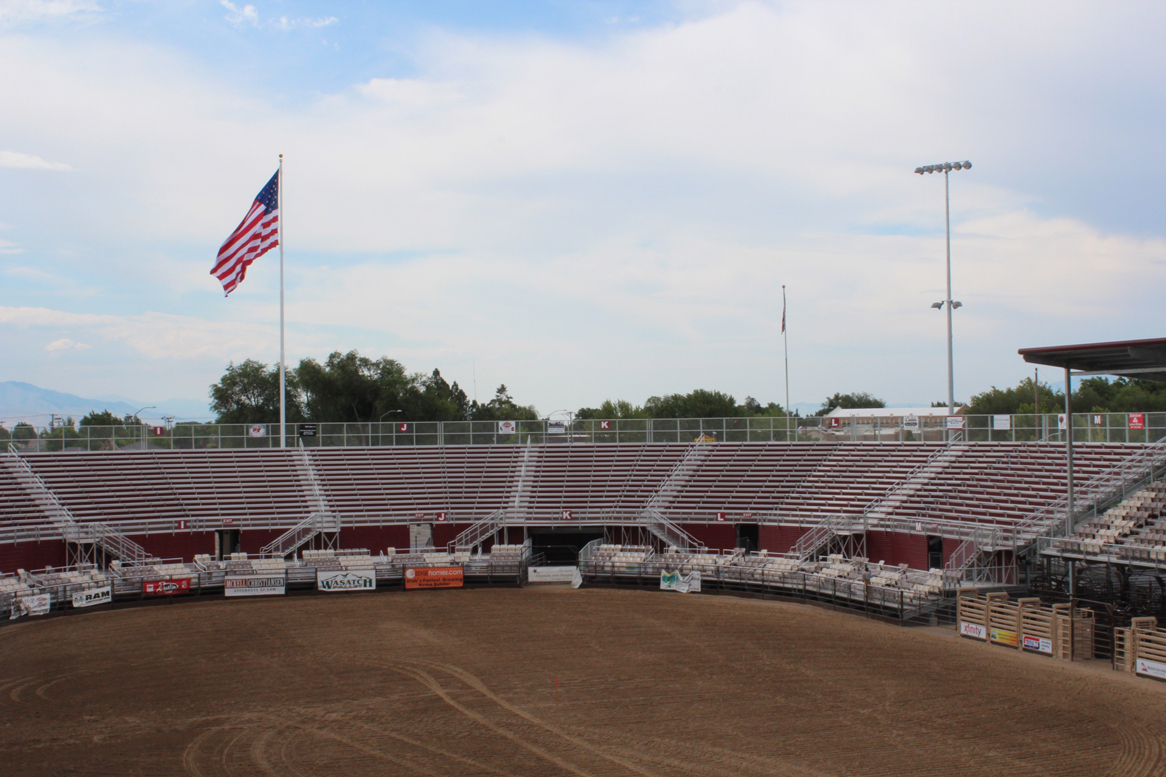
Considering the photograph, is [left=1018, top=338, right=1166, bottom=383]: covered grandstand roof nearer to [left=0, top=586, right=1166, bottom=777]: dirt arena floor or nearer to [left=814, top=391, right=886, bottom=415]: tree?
[left=0, top=586, right=1166, bottom=777]: dirt arena floor

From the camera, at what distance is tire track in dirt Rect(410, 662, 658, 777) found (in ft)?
47.5

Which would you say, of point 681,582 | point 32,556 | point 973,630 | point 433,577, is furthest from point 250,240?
point 973,630

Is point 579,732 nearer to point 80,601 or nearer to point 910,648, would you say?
point 910,648

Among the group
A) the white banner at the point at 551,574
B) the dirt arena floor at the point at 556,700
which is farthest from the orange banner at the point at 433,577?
the dirt arena floor at the point at 556,700

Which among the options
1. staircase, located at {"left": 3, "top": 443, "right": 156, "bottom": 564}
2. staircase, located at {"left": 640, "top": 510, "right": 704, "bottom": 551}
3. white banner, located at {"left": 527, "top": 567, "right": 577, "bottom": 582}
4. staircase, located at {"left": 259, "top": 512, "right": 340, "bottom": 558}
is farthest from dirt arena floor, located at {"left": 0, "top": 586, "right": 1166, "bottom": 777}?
staircase, located at {"left": 640, "top": 510, "right": 704, "bottom": 551}

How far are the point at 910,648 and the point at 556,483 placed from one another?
2382 cm

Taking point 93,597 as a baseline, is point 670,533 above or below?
above

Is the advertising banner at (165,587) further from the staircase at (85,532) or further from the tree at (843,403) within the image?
the tree at (843,403)

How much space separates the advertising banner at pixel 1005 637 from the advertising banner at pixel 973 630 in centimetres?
27

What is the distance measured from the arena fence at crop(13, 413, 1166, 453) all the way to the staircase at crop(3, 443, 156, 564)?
16.7ft

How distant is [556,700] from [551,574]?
1883 cm

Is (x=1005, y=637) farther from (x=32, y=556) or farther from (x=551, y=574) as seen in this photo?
(x=32, y=556)

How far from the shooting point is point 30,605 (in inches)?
1131

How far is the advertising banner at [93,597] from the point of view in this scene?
30.1 m
